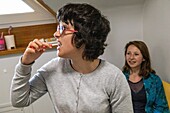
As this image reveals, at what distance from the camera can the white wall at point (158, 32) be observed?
2.02 meters

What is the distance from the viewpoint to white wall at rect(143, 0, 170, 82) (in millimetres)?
2016

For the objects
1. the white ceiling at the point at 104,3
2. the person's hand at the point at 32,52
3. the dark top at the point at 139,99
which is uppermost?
the white ceiling at the point at 104,3

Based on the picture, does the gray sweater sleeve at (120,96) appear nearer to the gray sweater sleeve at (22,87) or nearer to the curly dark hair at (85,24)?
the curly dark hair at (85,24)

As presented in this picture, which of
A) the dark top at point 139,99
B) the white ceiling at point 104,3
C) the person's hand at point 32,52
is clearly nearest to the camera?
the person's hand at point 32,52

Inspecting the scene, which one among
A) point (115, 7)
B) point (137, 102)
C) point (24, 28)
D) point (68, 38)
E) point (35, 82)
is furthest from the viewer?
point (115, 7)

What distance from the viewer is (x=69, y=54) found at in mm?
1074

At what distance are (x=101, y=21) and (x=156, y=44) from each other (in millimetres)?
1298

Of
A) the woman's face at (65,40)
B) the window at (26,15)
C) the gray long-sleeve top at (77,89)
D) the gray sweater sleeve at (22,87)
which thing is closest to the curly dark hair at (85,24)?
the woman's face at (65,40)

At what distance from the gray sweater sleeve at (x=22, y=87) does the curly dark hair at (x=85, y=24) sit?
0.86 ft

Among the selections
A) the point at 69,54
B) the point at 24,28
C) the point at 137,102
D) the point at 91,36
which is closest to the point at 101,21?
the point at 91,36

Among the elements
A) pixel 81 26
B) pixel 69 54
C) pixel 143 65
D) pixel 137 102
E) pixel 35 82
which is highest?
pixel 81 26

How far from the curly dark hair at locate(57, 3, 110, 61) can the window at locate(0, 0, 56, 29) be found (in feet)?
3.68

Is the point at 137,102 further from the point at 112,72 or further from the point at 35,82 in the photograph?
the point at 35,82

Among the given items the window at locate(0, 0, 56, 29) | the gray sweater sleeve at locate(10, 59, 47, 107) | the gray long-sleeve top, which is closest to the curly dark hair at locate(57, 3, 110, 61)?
the gray long-sleeve top
